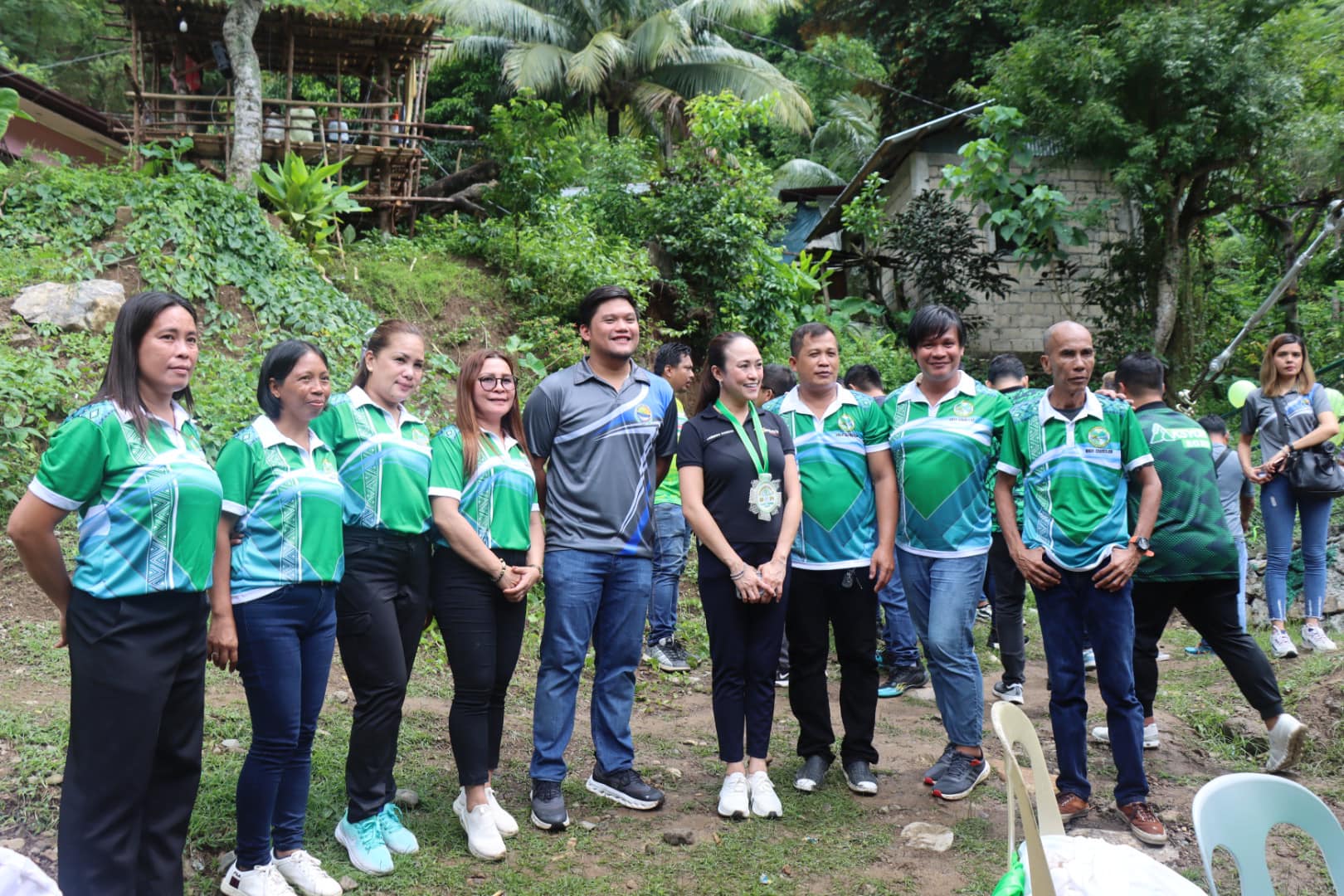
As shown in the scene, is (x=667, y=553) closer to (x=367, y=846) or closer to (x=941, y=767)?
(x=941, y=767)

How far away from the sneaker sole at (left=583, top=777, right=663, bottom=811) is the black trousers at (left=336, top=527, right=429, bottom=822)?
0.97 m

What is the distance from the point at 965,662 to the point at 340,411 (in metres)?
2.79

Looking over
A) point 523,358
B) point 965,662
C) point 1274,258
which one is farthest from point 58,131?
point 1274,258

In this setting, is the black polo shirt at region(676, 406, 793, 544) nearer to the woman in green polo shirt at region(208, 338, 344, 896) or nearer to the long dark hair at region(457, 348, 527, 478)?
the long dark hair at region(457, 348, 527, 478)

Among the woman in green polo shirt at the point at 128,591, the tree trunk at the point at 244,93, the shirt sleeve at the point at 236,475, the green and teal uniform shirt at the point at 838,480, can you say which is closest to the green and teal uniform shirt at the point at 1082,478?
the green and teal uniform shirt at the point at 838,480

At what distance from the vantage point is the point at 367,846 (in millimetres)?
3594

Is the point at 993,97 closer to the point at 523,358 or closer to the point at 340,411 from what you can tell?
the point at 523,358

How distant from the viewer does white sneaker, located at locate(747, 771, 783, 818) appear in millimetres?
4203

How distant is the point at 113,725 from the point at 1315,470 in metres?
7.00

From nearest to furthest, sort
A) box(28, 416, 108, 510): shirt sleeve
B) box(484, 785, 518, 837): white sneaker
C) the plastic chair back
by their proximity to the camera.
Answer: the plastic chair back, box(28, 416, 108, 510): shirt sleeve, box(484, 785, 518, 837): white sneaker

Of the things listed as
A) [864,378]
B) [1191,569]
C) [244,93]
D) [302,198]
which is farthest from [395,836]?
[244,93]

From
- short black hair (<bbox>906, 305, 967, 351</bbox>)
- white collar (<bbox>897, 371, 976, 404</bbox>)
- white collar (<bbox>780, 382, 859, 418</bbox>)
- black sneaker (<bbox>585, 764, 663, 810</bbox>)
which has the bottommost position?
black sneaker (<bbox>585, 764, 663, 810</bbox>)

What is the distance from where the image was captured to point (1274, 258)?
15.3m

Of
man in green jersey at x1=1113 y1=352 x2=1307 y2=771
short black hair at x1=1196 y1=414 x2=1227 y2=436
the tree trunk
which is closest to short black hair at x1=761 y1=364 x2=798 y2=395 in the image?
man in green jersey at x1=1113 y1=352 x2=1307 y2=771
